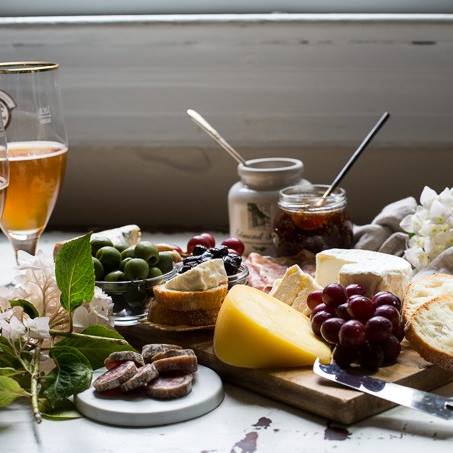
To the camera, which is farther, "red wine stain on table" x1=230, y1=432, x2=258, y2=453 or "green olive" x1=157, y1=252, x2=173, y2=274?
"green olive" x1=157, y1=252, x2=173, y2=274

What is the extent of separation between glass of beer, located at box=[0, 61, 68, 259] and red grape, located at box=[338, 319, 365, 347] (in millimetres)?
473

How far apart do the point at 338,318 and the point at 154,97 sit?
85cm

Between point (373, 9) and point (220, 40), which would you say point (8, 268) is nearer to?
point (220, 40)

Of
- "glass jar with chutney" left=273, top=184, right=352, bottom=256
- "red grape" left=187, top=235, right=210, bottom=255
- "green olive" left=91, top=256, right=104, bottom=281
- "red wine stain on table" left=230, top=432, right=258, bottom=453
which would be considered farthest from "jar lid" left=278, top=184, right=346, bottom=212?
"red wine stain on table" left=230, top=432, right=258, bottom=453

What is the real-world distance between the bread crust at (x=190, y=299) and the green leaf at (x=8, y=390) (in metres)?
0.24

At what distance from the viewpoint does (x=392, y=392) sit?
990 mm

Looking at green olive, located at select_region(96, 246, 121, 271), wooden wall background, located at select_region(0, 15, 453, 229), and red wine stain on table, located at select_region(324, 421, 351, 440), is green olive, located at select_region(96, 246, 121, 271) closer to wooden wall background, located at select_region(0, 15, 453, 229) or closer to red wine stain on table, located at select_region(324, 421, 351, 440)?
red wine stain on table, located at select_region(324, 421, 351, 440)

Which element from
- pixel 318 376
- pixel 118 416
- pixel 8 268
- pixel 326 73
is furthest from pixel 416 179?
pixel 118 416

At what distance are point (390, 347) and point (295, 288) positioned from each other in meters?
0.19

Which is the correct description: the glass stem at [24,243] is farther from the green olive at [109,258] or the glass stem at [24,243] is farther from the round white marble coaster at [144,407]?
the round white marble coaster at [144,407]

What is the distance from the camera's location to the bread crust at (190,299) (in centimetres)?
118

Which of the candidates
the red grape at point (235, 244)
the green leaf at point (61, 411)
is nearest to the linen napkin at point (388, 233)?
the red grape at point (235, 244)

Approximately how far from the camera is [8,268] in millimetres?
1564

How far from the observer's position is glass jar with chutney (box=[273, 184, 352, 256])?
148 cm
